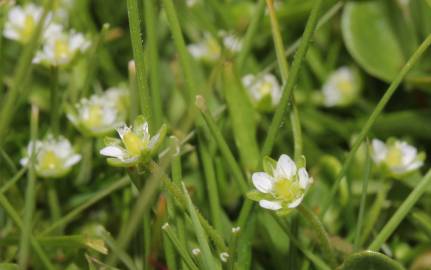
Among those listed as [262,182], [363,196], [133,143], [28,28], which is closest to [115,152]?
[133,143]

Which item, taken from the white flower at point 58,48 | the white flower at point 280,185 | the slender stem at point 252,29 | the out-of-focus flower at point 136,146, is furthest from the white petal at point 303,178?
the white flower at point 58,48

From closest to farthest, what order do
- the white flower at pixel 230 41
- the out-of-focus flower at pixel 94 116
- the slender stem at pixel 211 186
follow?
the slender stem at pixel 211 186 → the out-of-focus flower at pixel 94 116 → the white flower at pixel 230 41

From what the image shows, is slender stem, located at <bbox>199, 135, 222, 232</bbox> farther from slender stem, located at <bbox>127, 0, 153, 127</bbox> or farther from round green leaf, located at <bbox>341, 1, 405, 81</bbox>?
round green leaf, located at <bbox>341, 1, 405, 81</bbox>

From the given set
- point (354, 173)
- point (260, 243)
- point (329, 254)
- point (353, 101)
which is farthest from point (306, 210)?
point (353, 101)

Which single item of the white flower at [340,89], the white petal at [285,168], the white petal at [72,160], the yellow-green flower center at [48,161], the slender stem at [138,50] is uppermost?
the slender stem at [138,50]

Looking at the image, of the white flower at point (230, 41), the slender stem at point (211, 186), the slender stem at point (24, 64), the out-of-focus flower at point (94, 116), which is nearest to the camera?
the slender stem at point (24, 64)

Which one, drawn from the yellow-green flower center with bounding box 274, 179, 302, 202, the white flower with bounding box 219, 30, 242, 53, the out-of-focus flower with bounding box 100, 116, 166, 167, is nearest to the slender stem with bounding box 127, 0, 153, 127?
the out-of-focus flower with bounding box 100, 116, 166, 167

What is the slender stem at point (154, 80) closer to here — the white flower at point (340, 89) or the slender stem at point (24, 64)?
the slender stem at point (24, 64)

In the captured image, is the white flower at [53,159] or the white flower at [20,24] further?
the white flower at [20,24]
